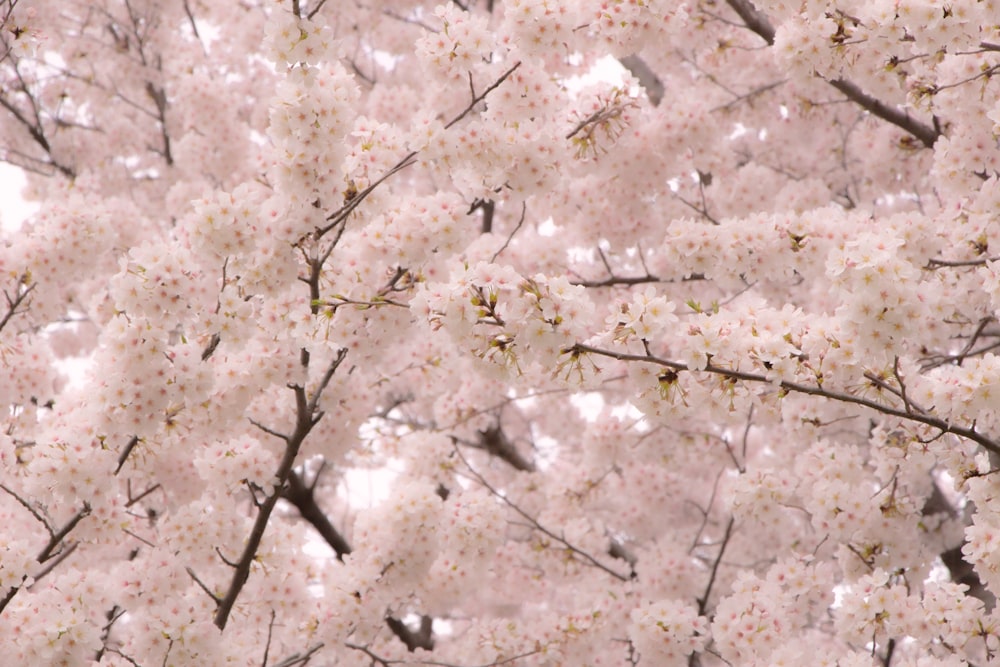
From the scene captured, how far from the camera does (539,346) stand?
11.7 feet

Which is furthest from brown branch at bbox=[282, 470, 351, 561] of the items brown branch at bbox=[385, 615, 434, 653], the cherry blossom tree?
brown branch at bbox=[385, 615, 434, 653]

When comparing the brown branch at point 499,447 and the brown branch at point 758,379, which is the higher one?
the brown branch at point 758,379

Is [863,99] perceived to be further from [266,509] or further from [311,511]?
[311,511]

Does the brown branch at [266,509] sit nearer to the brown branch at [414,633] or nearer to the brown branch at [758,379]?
the brown branch at [758,379]

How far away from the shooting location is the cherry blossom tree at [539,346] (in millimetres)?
4035

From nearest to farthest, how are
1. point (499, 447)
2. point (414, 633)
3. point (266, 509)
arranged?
point (266, 509) → point (414, 633) → point (499, 447)

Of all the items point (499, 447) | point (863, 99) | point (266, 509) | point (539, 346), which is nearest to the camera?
point (539, 346)

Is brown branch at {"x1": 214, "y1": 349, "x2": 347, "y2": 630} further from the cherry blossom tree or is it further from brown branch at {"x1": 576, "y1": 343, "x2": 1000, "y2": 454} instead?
brown branch at {"x1": 576, "y1": 343, "x2": 1000, "y2": 454}

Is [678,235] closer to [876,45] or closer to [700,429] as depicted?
[876,45]

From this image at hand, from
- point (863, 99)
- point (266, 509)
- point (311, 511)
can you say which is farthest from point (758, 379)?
point (311, 511)

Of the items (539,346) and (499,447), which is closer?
(539,346)

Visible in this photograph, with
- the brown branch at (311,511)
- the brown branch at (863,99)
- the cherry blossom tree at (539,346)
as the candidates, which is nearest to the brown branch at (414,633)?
the cherry blossom tree at (539,346)

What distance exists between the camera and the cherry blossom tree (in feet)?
13.2

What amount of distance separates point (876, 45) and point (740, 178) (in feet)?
9.75
